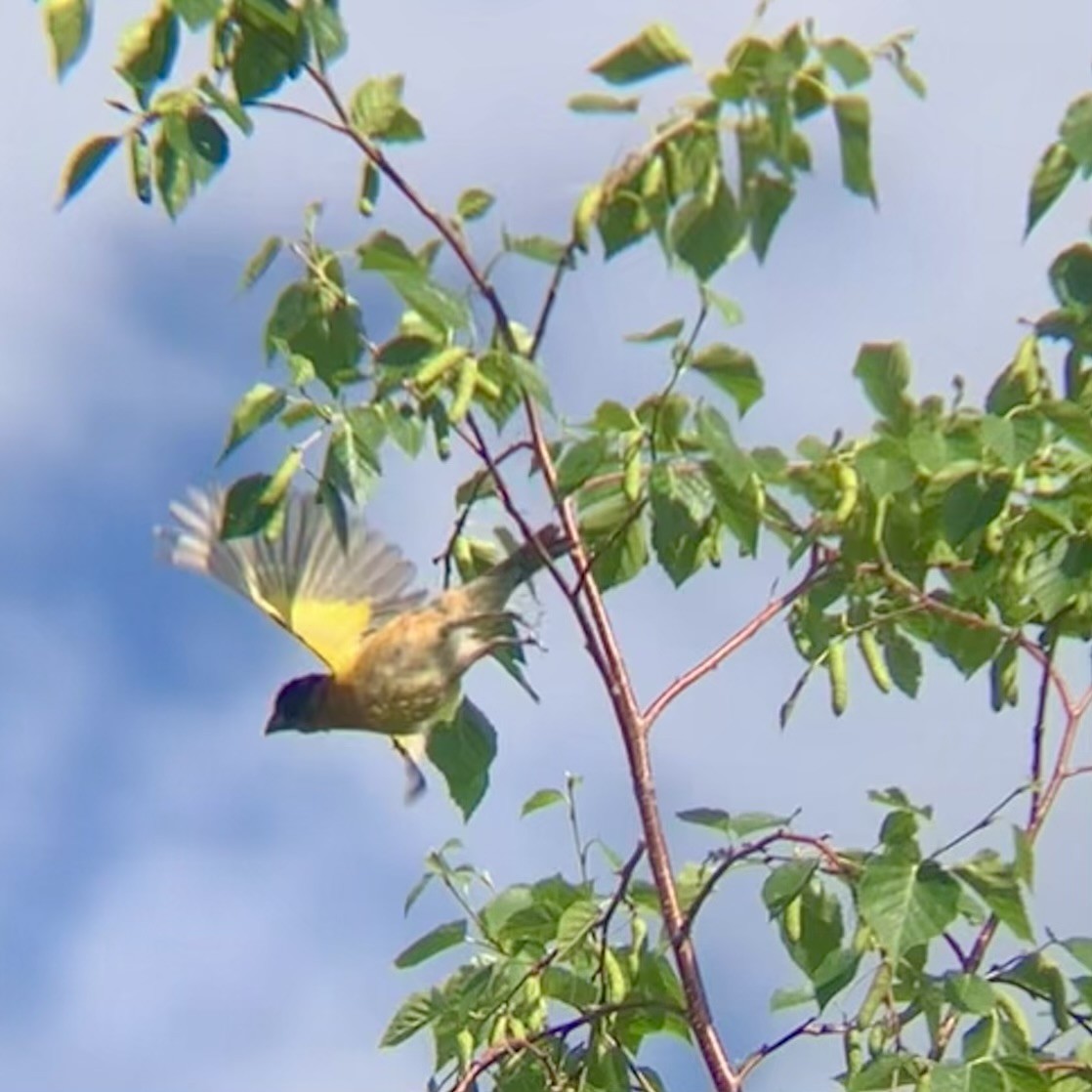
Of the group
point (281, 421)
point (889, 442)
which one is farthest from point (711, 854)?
point (281, 421)

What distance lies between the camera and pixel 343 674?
4.03m

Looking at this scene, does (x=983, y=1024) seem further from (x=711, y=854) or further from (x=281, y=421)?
(x=281, y=421)

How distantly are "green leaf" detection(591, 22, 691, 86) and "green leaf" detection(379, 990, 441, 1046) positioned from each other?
56.5 inches

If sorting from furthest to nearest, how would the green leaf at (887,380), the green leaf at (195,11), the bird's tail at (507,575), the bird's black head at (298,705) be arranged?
the bird's black head at (298,705) < the bird's tail at (507,575) < the green leaf at (887,380) < the green leaf at (195,11)

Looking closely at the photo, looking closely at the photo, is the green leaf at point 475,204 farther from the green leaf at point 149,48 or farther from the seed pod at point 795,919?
the seed pod at point 795,919

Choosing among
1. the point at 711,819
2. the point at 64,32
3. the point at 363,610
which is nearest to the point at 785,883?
the point at 711,819

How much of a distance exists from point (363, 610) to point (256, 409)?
0.94 metres

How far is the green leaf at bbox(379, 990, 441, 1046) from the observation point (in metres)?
3.64

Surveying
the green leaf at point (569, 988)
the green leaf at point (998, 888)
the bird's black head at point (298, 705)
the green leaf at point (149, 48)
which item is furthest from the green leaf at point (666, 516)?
the bird's black head at point (298, 705)

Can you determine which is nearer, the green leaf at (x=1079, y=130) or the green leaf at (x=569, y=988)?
the green leaf at (x=1079, y=130)

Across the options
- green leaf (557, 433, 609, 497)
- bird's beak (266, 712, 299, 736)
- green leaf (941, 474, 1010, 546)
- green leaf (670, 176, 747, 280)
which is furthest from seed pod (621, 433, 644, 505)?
bird's beak (266, 712, 299, 736)

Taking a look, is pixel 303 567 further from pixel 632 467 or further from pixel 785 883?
pixel 785 883

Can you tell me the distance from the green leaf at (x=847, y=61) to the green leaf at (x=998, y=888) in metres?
0.95

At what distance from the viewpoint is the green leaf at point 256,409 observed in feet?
10.3
